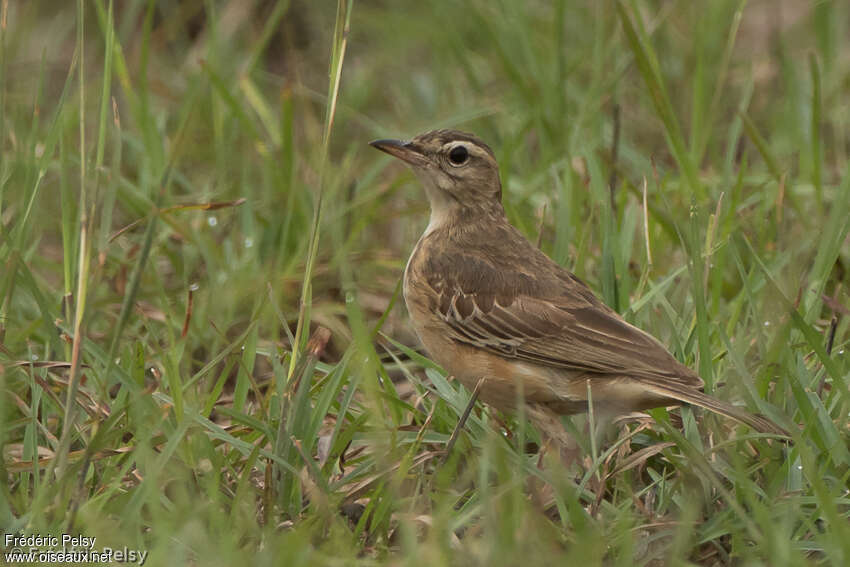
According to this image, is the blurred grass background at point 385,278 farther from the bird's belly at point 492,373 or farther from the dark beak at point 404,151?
the dark beak at point 404,151

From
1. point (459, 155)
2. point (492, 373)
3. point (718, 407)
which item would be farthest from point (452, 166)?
point (718, 407)

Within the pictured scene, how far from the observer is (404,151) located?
5.60 m

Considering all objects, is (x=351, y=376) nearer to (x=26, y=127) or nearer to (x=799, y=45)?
(x=26, y=127)

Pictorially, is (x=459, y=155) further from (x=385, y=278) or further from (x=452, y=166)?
(x=385, y=278)

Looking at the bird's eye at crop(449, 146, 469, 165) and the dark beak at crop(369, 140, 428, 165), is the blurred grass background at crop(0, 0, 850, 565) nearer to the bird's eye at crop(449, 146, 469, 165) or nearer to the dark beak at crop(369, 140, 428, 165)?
the bird's eye at crop(449, 146, 469, 165)

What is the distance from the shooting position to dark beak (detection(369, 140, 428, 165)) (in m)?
5.57

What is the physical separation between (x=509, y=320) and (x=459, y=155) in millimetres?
994

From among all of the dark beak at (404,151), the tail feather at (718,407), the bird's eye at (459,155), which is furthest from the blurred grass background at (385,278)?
the dark beak at (404,151)

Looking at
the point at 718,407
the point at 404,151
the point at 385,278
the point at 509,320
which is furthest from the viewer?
the point at 385,278

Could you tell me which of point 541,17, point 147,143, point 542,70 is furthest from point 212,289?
point 541,17

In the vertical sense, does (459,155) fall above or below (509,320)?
above

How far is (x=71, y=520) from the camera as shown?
371cm

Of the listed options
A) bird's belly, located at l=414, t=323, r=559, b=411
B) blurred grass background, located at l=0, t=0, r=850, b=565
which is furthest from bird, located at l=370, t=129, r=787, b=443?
blurred grass background, located at l=0, t=0, r=850, b=565

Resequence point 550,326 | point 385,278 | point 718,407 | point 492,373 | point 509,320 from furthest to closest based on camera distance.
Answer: point 385,278 → point 509,320 → point 550,326 → point 492,373 → point 718,407
